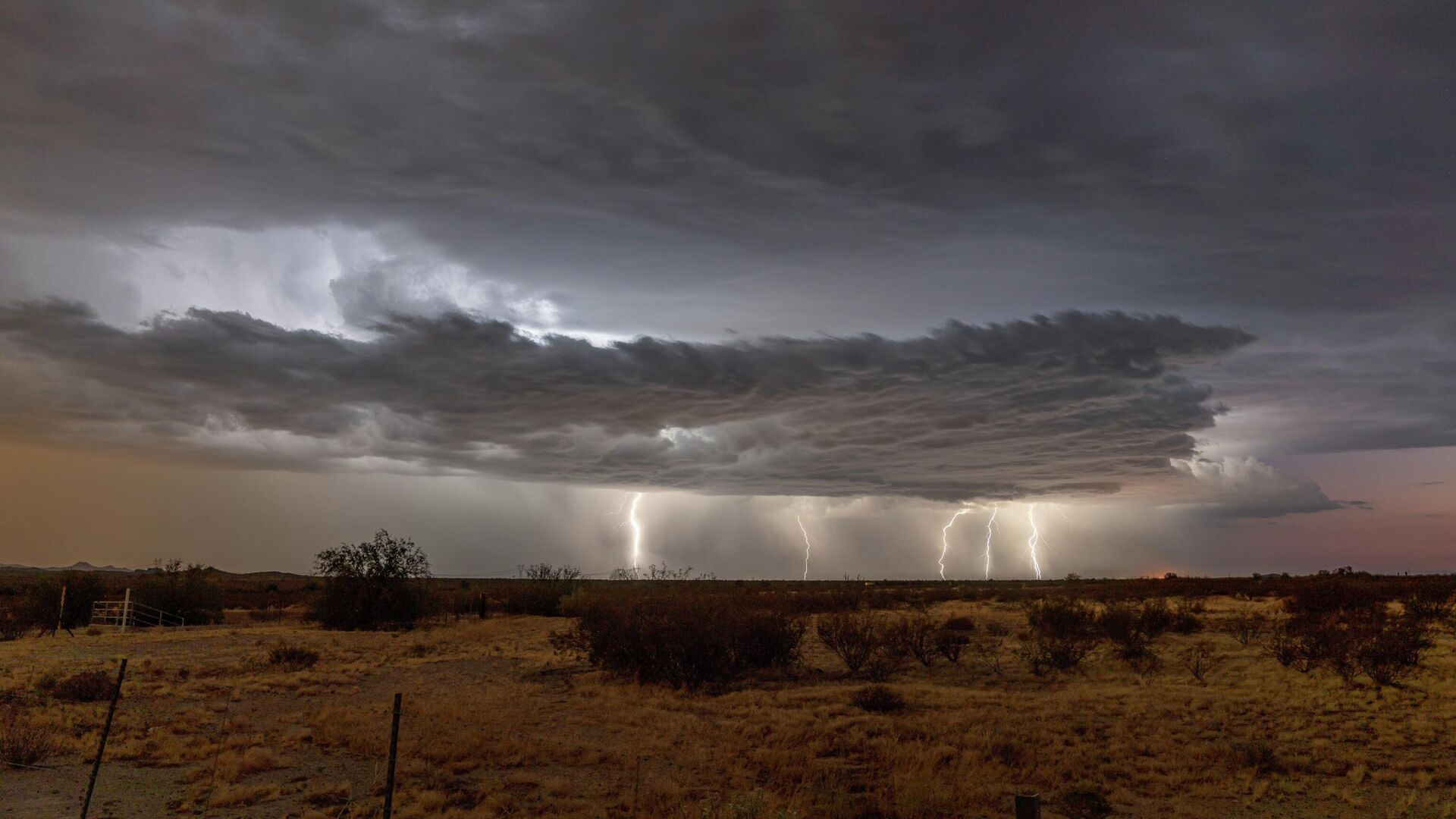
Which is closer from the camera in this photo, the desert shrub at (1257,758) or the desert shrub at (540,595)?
the desert shrub at (1257,758)

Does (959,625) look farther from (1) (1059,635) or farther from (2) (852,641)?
(2) (852,641)

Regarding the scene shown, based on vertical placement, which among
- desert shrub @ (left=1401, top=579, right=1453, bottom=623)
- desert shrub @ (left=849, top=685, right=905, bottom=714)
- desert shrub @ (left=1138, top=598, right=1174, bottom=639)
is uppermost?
desert shrub @ (left=1401, top=579, right=1453, bottom=623)

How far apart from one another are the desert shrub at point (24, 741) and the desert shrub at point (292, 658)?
11150mm

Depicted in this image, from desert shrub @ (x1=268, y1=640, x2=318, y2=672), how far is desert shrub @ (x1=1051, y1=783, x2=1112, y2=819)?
2331 centimetres

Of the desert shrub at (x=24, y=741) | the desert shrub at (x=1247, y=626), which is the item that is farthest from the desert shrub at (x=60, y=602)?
the desert shrub at (x=1247, y=626)

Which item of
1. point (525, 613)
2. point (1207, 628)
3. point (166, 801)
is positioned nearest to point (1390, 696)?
point (1207, 628)

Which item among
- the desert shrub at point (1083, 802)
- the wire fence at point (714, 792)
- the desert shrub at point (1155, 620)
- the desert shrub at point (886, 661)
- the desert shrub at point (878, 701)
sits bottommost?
the desert shrub at point (1083, 802)

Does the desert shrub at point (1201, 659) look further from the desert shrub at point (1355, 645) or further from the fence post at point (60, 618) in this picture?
the fence post at point (60, 618)

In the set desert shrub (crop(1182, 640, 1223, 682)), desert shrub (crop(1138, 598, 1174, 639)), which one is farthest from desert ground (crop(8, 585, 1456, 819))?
desert shrub (crop(1138, 598, 1174, 639))

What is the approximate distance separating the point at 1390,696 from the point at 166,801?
24.5 metres

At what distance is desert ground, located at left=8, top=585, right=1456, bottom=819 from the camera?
527 inches

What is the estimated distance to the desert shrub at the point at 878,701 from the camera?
69.1 feet

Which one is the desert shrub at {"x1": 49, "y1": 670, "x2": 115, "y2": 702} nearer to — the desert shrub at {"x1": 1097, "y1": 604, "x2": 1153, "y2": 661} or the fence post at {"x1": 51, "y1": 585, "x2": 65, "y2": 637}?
the fence post at {"x1": 51, "y1": 585, "x2": 65, "y2": 637}

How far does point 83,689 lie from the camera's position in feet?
71.7
